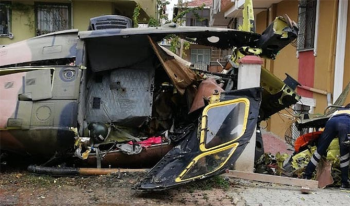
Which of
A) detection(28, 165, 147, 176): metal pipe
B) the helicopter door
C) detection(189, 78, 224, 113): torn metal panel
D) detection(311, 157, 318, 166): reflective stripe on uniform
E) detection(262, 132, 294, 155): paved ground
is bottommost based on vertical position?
detection(262, 132, 294, 155): paved ground

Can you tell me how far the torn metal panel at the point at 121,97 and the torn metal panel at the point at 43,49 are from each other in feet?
2.18

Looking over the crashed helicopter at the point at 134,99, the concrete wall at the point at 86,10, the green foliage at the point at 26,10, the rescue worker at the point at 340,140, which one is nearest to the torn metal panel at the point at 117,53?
the crashed helicopter at the point at 134,99

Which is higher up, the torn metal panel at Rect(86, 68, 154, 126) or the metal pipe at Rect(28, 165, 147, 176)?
the torn metal panel at Rect(86, 68, 154, 126)

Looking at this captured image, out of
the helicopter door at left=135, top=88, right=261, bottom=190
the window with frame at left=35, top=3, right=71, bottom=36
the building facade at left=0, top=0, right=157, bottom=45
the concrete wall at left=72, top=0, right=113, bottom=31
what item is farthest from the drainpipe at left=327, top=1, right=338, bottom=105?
the window with frame at left=35, top=3, right=71, bottom=36

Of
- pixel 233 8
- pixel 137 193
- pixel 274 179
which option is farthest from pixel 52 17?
pixel 274 179

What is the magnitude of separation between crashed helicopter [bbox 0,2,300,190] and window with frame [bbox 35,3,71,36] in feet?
24.2

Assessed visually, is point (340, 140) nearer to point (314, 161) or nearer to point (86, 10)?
point (314, 161)

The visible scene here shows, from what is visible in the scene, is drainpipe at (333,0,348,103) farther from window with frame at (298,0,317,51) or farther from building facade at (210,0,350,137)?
window with frame at (298,0,317,51)

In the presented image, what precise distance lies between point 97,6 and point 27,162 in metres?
8.26

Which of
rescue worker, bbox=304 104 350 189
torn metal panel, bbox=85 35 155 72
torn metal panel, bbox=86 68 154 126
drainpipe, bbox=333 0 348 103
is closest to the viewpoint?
rescue worker, bbox=304 104 350 189

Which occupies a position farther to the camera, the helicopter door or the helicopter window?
the helicopter window

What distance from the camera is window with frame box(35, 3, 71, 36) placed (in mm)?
13688

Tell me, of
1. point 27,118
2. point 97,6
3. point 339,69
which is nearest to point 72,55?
point 27,118

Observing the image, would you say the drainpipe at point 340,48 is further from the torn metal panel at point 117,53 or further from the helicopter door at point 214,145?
the torn metal panel at point 117,53
